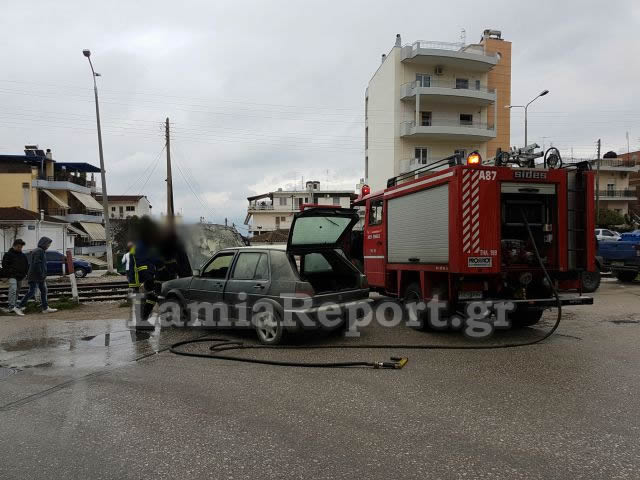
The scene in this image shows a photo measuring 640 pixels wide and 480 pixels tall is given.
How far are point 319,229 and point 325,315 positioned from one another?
1.45 meters

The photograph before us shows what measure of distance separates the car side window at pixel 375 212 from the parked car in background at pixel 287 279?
1.64m

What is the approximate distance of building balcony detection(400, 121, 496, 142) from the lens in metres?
37.7

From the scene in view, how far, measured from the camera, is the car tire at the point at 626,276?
1590 cm

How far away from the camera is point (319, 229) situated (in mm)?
7598

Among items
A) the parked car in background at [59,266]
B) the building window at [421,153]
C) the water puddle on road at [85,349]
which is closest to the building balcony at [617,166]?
the building window at [421,153]

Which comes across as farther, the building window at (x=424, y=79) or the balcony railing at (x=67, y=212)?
the balcony railing at (x=67, y=212)

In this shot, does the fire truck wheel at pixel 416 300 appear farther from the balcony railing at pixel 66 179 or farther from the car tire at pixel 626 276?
the balcony railing at pixel 66 179

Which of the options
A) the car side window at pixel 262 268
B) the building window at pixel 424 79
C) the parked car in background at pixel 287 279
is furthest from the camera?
the building window at pixel 424 79

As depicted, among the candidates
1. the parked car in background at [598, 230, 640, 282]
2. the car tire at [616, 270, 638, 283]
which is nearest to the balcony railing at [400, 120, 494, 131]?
the parked car in background at [598, 230, 640, 282]

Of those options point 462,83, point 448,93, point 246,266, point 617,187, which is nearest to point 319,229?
point 246,266

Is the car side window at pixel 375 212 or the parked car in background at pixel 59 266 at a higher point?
the car side window at pixel 375 212

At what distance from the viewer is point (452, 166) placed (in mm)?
7293

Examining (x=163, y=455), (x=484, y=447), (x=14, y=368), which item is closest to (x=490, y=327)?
(x=484, y=447)

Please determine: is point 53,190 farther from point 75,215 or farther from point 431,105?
point 431,105
